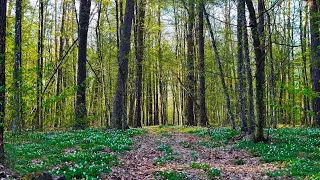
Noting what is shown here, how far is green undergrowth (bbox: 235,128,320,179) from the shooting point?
883cm

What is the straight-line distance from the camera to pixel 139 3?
28.4 m

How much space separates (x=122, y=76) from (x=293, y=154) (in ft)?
43.7

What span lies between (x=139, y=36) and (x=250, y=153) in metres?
17.5

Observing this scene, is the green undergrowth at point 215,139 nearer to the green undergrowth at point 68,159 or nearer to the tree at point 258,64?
the tree at point 258,64

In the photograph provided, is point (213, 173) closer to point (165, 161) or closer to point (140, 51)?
point (165, 161)

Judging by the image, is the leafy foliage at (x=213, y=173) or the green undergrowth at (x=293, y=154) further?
the leafy foliage at (x=213, y=173)

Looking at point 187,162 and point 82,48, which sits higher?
point 82,48

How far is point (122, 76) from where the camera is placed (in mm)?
21062

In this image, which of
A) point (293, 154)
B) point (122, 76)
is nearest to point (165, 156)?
point (293, 154)

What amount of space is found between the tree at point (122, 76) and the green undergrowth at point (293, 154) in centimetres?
1017

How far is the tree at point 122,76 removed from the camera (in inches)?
836

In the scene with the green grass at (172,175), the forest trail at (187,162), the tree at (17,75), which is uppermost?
the tree at (17,75)

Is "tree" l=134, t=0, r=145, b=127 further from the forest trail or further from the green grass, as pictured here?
the green grass

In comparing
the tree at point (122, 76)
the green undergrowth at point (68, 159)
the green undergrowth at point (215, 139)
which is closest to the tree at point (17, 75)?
the green undergrowth at point (68, 159)
